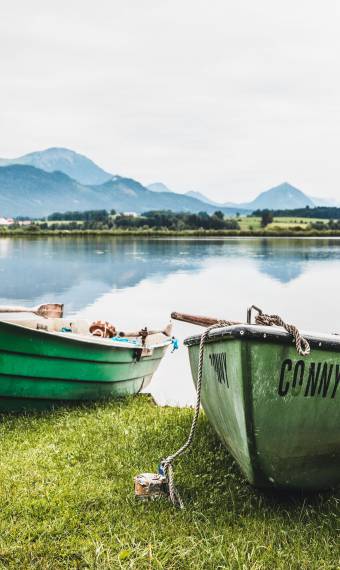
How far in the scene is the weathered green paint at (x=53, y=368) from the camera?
8469mm

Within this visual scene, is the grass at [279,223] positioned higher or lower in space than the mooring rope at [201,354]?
higher

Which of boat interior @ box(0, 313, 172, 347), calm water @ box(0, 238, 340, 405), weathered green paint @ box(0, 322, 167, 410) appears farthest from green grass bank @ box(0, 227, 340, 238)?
weathered green paint @ box(0, 322, 167, 410)

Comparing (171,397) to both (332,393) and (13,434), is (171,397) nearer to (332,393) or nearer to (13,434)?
(13,434)

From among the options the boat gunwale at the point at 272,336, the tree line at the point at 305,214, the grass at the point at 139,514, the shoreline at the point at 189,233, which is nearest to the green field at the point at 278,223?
the shoreline at the point at 189,233

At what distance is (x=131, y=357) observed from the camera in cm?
1067

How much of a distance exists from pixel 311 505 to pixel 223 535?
3.92 ft

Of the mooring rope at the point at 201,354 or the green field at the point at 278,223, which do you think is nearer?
the mooring rope at the point at 201,354

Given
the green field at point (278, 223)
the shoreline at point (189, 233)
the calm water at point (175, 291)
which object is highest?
the green field at point (278, 223)

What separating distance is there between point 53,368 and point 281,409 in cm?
469

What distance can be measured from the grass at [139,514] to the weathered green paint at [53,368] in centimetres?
104

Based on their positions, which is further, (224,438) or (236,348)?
(224,438)

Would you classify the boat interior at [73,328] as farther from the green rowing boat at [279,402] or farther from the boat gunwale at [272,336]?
the boat gunwale at [272,336]

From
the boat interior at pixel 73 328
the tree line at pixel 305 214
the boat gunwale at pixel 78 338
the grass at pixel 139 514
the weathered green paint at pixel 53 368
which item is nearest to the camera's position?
the grass at pixel 139 514

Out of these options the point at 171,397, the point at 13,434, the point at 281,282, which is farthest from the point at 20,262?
the point at 13,434
